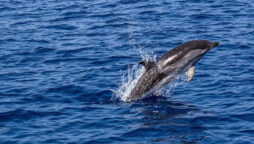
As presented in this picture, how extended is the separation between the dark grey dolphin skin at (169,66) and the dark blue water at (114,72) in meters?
0.56

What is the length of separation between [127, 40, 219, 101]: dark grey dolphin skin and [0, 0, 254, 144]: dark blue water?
1.84ft

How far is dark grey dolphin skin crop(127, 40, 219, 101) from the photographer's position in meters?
19.5

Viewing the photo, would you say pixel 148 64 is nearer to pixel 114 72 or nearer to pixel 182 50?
pixel 182 50

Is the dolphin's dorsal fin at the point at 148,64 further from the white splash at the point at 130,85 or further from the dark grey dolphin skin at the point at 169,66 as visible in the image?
the white splash at the point at 130,85

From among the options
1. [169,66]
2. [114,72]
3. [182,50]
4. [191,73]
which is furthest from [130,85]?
[114,72]

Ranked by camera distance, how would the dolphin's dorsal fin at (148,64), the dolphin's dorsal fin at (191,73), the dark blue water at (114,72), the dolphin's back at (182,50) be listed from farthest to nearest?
the dolphin's dorsal fin at (191,73), the dolphin's back at (182,50), the dolphin's dorsal fin at (148,64), the dark blue water at (114,72)

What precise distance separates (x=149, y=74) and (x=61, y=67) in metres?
5.91

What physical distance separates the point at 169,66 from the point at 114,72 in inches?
177

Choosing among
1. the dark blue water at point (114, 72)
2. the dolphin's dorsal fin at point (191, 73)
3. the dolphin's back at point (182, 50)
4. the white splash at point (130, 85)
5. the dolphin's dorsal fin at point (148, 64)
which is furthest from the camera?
the white splash at point (130, 85)

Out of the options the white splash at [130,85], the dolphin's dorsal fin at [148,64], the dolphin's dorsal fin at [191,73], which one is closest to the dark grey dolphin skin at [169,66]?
the dolphin's dorsal fin at [148,64]

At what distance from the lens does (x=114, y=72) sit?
23.5 metres

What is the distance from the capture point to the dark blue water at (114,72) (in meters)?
17.5

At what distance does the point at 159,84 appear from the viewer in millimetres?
20000

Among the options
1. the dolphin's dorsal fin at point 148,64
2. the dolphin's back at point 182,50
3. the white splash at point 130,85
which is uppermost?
the dolphin's back at point 182,50
